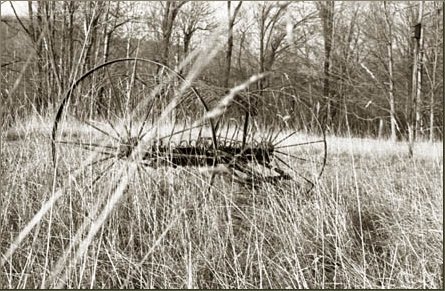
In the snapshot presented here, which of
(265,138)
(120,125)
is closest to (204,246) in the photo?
(120,125)

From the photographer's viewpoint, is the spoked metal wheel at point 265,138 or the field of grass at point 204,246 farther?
the spoked metal wheel at point 265,138

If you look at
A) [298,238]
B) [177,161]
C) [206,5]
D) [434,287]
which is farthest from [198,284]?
[206,5]

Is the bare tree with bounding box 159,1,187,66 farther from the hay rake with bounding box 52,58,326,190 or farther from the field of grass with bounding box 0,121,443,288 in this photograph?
the field of grass with bounding box 0,121,443,288

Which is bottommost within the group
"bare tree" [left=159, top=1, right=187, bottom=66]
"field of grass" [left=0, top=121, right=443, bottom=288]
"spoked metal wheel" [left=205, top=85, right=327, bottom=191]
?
"field of grass" [left=0, top=121, right=443, bottom=288]

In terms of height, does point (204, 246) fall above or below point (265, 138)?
below

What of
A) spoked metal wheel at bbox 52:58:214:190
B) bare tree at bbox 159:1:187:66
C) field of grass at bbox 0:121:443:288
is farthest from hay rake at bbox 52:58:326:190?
bare tree at bbox 159:1:187:66

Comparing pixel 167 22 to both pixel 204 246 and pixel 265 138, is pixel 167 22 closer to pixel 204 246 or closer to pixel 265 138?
pixel 265 138

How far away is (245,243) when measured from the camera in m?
1.80

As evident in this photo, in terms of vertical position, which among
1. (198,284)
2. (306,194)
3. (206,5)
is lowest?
(198,284)

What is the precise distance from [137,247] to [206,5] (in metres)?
14.8

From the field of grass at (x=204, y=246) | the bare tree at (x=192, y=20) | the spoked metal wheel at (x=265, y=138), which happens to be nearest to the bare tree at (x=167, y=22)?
the bare tree at (x=192, y=20)

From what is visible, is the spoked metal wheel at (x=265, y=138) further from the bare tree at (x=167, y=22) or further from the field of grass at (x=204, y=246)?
the bare tree at (x=167, y=22)

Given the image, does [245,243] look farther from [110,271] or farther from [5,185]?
[5,185]

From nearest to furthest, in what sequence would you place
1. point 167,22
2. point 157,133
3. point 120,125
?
point 120,125 → point 157,133 → point 167,22
